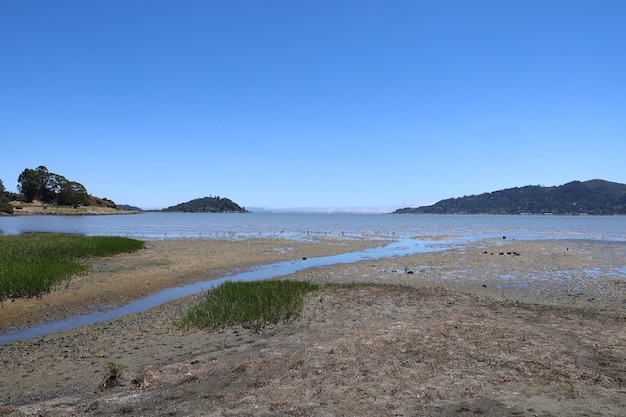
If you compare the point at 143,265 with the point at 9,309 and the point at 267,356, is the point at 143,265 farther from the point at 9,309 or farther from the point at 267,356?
the point at 267,356

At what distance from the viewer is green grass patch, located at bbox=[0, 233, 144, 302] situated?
1686cm

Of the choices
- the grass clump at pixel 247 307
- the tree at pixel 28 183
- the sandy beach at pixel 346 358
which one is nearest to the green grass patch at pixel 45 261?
the sandy beach at pixel 346 358

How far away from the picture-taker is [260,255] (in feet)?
115

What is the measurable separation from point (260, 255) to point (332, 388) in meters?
28.8

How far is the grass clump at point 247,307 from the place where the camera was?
12608 mm

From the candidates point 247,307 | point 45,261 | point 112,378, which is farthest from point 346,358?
point 45,261

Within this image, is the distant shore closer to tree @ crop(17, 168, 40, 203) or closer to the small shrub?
tree @ crop(17, 168, 40, 203)

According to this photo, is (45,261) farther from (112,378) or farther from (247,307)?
(112,378)

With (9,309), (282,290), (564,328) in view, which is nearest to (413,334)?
(564,328)

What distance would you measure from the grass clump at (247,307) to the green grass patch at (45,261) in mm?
7791

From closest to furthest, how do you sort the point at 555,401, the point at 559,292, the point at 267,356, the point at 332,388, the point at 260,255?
the point at 555,401 → the point at 332,388 → the point at 267,356 → the point at 559,292 → the point at 260,255

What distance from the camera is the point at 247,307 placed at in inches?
543

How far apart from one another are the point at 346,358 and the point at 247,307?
6.09 meters

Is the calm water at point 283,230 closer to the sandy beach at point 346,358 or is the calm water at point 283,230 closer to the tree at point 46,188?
the sandy beach at point 346,358
